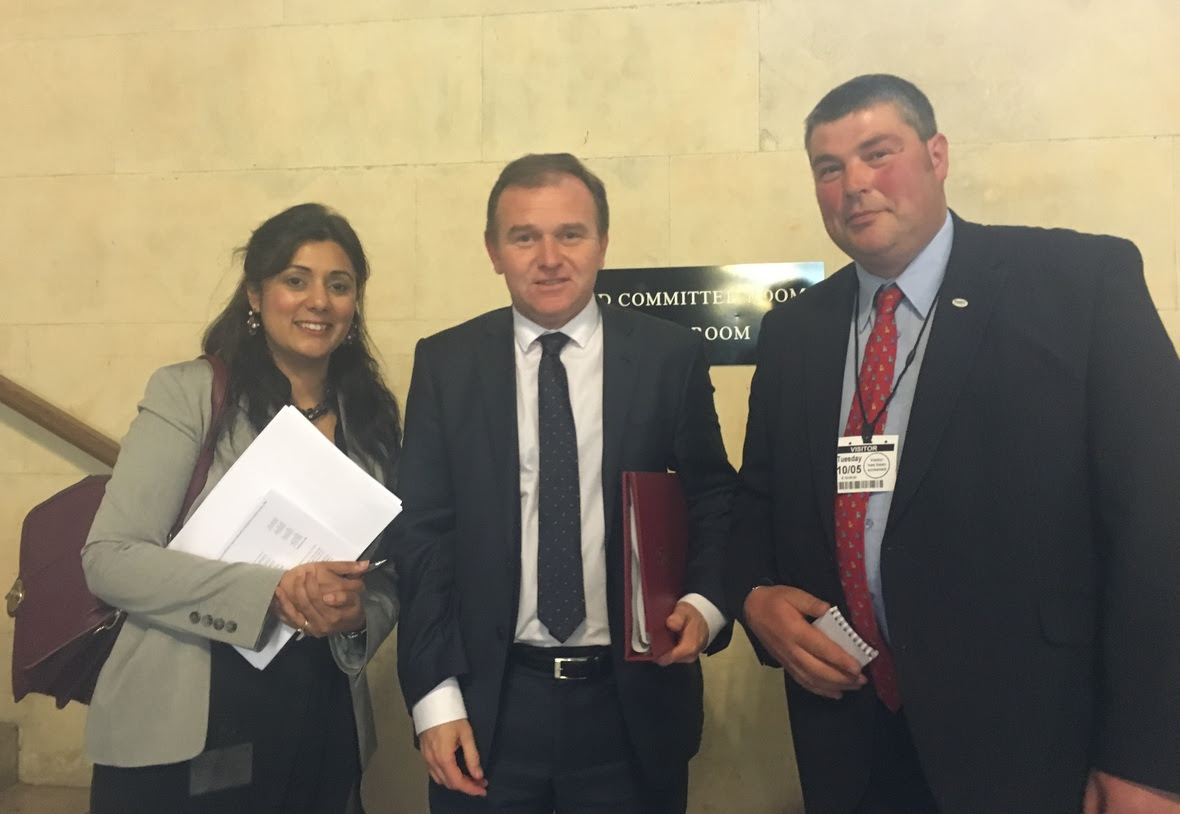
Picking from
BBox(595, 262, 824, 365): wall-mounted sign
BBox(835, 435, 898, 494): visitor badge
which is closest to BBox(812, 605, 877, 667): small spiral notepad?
BBox(835, 435, 898, 494): visitor badge

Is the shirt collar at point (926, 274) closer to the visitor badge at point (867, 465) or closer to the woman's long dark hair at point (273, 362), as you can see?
the visitor badge at point (867, 465)

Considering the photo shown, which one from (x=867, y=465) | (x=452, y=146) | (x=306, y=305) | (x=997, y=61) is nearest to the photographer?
(x=867, y=465)

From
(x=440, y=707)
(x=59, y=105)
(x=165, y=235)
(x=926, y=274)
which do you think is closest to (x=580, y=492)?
(x=440, y=707)

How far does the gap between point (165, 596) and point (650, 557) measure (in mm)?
959

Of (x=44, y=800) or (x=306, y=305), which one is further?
(x=44, y=800)

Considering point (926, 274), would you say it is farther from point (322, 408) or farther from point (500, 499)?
point (322, 408)

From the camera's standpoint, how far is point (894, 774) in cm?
140

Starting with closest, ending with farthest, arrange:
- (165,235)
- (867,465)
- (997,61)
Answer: (867,465) < (997,61) < (165,235)

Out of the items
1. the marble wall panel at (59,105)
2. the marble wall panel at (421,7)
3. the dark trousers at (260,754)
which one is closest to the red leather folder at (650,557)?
the dark trousers at (260,754)

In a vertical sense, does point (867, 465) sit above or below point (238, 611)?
above

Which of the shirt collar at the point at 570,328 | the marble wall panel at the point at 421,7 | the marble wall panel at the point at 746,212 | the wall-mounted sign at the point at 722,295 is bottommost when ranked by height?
the shirt collar at the point at 570,328

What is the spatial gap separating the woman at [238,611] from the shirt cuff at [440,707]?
20 centimetres

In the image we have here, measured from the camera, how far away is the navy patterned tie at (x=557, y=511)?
154cm

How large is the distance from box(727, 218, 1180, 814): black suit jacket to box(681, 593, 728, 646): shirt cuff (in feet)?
1.13
